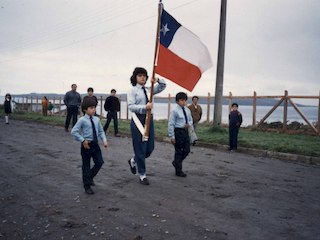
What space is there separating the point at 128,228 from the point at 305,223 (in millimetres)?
2213

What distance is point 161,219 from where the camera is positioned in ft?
13.5

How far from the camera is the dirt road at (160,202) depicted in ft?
12.4

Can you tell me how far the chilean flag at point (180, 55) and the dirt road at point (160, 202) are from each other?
1993 millimetres

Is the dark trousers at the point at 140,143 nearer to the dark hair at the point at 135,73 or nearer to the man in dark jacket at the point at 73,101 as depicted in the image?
the dark hair at the point at 135,73

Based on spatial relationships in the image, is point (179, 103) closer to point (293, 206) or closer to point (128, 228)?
point (293, 206)

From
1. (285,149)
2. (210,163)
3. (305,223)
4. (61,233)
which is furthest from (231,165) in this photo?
(61,233)

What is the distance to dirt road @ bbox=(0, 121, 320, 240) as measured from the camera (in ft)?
12.4

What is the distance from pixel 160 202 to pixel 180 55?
278 cm

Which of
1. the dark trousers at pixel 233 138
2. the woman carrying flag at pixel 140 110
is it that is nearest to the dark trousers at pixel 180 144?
the woman carrying flag at pixel 140 110

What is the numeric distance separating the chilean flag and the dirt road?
1993mm

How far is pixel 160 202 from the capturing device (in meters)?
4.84

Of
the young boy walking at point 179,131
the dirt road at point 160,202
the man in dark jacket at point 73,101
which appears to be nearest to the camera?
the dirt road at point 160,202

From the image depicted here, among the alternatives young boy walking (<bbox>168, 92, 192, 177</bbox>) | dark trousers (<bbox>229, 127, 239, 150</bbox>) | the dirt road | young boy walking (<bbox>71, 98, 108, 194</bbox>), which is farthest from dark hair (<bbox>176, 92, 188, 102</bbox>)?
dark trousers (<bbox>229, 127, 239, 150</bbox>)

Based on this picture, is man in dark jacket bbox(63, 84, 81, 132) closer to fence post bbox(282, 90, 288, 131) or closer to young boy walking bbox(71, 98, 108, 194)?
young boy walking bbox(71, 98, 108, 194)
